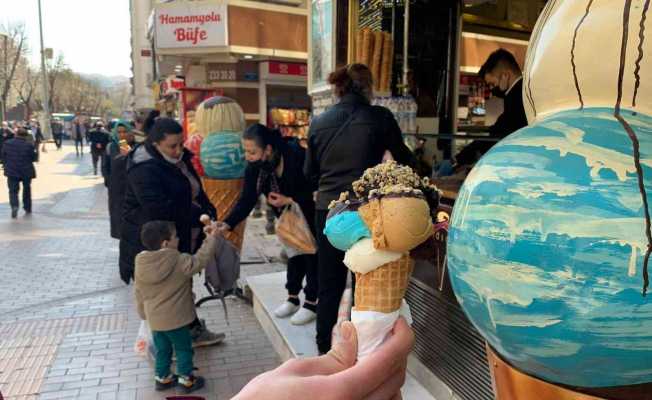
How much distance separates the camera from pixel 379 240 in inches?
66.7

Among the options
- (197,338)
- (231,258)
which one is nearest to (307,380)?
(231,258)

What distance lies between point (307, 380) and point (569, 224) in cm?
88

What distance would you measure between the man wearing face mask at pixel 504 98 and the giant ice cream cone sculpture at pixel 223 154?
6.35 ft

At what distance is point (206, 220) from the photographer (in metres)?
3.53

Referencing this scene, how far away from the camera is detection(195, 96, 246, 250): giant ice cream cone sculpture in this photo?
4.37 meters

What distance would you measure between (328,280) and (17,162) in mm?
8858

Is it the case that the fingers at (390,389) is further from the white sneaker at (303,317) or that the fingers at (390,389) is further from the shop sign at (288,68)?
the shop sign at (288,68)

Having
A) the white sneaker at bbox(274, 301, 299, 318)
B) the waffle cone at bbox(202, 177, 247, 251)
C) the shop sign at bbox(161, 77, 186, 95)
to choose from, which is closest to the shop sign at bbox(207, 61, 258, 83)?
the shop sign at bbox(161, 77, 186, 95)

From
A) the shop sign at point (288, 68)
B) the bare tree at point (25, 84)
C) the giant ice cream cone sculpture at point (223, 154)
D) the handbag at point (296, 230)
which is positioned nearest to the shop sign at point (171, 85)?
the shop sign at point (288, 68)

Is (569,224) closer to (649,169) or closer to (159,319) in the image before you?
(649,169)

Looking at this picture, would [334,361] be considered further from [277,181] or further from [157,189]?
[277,181]

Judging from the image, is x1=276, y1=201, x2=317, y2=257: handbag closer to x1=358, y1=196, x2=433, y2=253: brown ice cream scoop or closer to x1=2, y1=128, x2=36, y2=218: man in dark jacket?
x1=358, y1=196, x2=433, y2=253: brown ice cream scoop

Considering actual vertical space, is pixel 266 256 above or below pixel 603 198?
below

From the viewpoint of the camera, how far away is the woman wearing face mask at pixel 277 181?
3.70 metres
